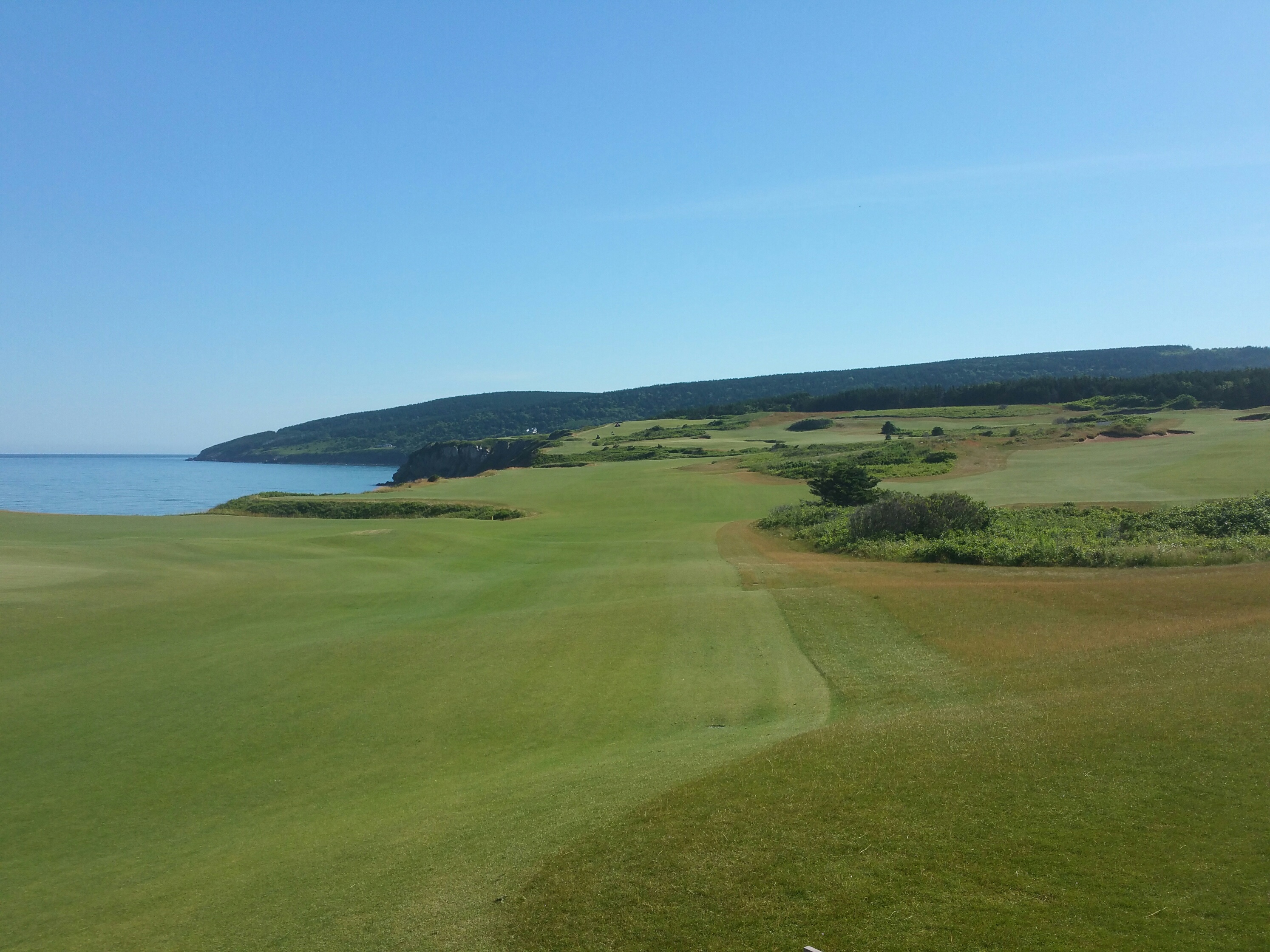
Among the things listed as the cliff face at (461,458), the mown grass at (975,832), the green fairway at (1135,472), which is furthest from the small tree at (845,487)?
the cliff face at (461,458)

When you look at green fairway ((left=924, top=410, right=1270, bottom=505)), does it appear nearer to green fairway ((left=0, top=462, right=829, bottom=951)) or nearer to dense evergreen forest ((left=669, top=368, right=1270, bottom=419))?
green fairway ((left=0, top=462, right=829, bottom=951))

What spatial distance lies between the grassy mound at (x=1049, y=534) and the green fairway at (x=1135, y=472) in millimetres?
5512

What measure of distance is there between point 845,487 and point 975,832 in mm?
39788

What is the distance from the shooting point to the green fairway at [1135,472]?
4434cm

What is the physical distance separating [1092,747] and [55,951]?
11667 mm

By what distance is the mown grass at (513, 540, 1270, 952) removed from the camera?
6938 mm

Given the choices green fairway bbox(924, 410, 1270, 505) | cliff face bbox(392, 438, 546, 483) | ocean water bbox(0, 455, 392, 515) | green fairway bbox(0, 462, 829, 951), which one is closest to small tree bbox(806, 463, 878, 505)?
green fairway bbox(924, 410, 1270, 505)

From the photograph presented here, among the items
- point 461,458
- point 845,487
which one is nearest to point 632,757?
point 845,487

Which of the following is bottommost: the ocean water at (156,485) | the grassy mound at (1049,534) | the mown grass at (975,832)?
the grassy mound at (1049,534)

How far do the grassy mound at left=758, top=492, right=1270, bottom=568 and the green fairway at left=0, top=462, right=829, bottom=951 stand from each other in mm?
8116

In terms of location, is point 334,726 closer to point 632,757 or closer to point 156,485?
point 632,757

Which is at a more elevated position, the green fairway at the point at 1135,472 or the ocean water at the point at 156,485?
the ocean water at the point at 156,485

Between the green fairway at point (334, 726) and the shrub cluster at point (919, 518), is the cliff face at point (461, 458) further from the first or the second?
the green fairway at point (334, 726)

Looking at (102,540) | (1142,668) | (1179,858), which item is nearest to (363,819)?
(1179,858)
